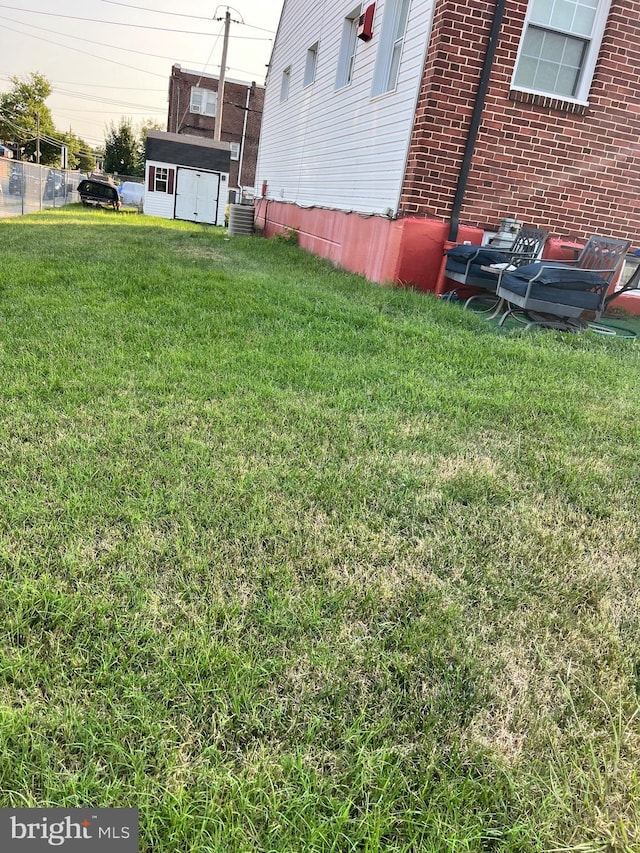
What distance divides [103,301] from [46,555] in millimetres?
3899

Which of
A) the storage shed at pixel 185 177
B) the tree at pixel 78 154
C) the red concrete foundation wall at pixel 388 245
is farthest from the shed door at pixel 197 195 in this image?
the tree at pixel 78 154

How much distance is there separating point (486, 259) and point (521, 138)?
1.70 metres

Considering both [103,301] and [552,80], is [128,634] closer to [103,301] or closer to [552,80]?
[103,301]

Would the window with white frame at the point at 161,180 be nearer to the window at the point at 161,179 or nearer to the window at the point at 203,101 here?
the window at the point at 161,179

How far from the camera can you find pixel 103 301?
5.29 m

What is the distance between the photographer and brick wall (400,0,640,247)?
627cm

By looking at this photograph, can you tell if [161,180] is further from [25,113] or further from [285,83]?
[25,113]

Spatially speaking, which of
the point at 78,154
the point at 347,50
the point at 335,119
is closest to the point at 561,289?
the point at 335,119

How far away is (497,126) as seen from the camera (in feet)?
21.6

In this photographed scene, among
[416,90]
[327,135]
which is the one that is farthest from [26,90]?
[416,90]

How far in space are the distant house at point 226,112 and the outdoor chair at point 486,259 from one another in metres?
30.6

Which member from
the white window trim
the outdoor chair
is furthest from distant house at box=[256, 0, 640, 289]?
the white window trim

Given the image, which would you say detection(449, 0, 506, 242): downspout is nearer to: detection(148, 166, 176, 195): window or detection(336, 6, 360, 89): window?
detection(336, 6, 360, 89): window

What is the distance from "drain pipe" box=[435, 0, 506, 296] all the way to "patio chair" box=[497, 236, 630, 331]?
1017mm
